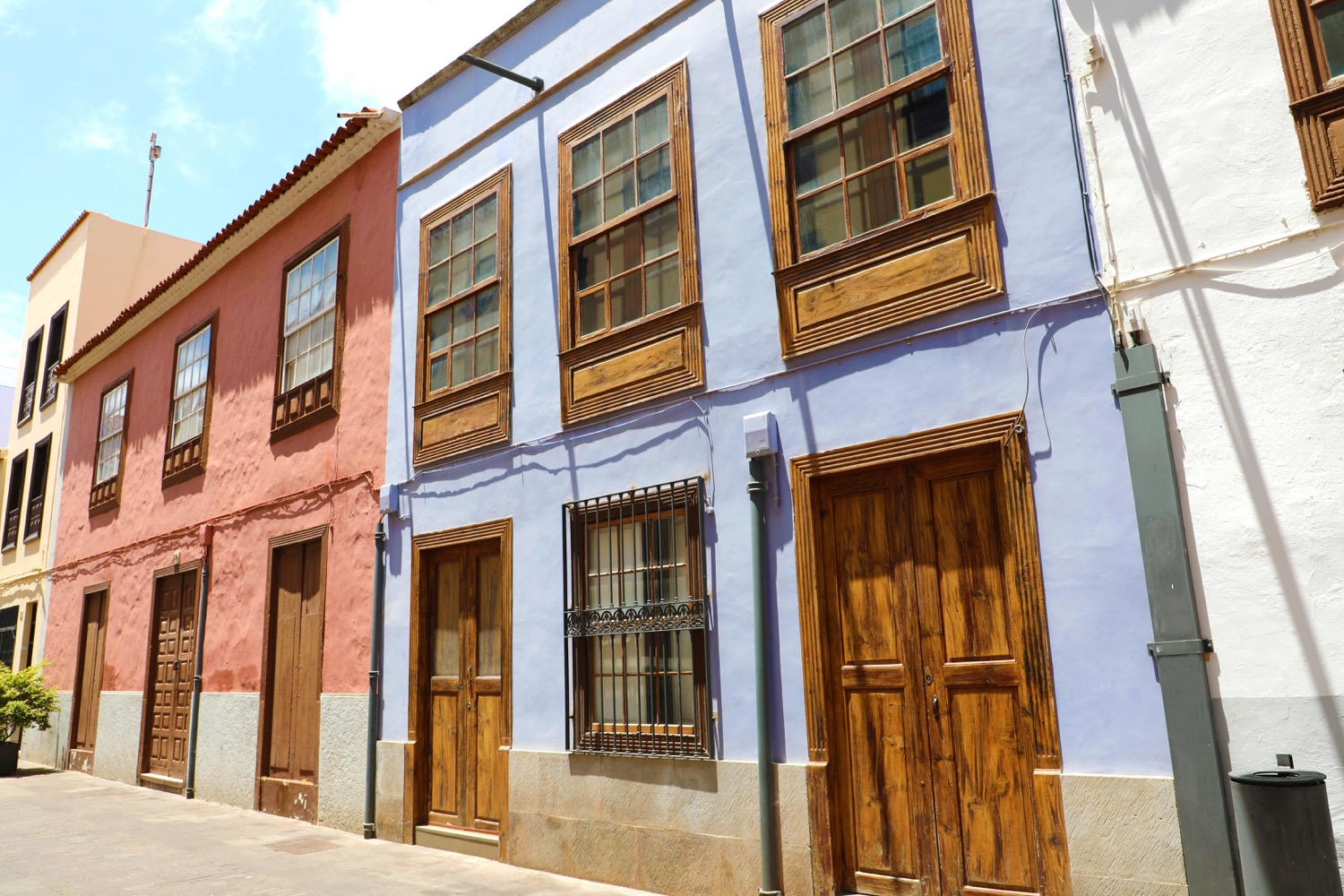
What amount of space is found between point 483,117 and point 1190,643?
23.8 ft

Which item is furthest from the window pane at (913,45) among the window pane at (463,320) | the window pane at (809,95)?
the window pane at (463,320)

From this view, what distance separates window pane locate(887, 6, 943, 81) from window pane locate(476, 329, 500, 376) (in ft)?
13.2

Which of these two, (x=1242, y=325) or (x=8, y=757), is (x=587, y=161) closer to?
(x=1242, y=325)

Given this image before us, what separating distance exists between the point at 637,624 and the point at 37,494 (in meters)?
17.6

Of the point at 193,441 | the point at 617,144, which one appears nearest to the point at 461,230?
the point at 617,144

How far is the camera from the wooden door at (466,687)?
802 cm

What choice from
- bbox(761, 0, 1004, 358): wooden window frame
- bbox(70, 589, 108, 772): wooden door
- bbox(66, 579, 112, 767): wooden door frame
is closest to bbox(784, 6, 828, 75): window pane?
bbox(761, 0, 1004, 358): wooden window frame

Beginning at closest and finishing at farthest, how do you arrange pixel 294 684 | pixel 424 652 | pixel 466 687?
pixel 466 687 → pixel 424 652 → pixel 294 684

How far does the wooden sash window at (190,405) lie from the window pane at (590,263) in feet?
25.8

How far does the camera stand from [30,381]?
69.4 ft

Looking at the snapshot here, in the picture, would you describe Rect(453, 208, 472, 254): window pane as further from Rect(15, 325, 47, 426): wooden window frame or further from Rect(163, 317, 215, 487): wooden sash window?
Rect(15, 325, 47, 426): wooden window frame

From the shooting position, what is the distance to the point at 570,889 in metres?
6.62

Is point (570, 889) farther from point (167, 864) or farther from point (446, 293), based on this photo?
point (446, 293)

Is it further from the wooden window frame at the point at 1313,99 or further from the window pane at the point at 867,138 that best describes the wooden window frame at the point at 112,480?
the wooden window frame at the point at 1313,99
